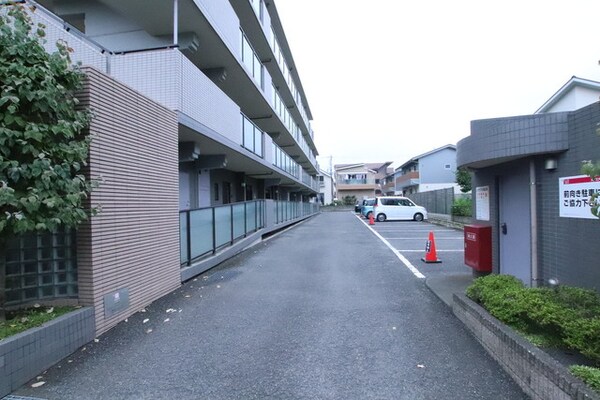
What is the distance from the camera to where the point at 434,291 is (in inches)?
248

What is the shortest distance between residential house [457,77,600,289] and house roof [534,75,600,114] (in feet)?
60.2

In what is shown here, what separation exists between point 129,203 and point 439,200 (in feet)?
79.4

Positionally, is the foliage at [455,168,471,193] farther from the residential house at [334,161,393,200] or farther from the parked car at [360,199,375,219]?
the residential house at [334,161,393,200]

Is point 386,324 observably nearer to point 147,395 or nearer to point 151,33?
point 147,395

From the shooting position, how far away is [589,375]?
2.47 m

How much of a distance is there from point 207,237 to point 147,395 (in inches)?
216

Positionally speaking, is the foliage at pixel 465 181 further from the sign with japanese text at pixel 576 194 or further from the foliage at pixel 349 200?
the foliage at pixel 349 200

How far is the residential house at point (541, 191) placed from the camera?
4.18m

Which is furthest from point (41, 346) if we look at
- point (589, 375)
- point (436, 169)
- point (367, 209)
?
point (436, 169)

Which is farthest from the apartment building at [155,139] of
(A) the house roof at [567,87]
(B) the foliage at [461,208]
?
(A) the house roof at [567,87]

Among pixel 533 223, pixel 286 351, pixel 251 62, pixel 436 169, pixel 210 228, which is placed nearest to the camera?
pixel 286 351

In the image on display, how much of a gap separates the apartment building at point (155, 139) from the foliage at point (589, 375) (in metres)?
4.67

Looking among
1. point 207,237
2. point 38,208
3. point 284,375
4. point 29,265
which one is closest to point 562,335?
point 284,375

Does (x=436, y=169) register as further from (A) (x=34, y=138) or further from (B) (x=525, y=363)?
(A) (x=34, y=138)
